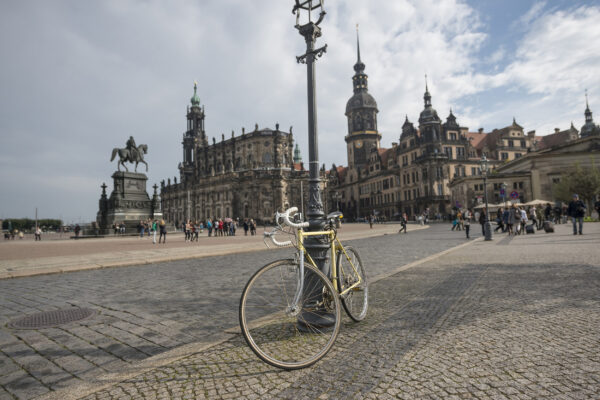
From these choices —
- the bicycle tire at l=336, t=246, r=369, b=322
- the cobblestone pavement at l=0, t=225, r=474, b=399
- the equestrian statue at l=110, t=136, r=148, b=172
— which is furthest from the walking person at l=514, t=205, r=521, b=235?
the equestrian statue at l=110, t=136, r=148, b=172

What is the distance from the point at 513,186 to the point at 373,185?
33100mm

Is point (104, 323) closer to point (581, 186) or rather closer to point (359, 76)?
point (581, 186)

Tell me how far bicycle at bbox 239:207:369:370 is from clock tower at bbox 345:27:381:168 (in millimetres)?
81661

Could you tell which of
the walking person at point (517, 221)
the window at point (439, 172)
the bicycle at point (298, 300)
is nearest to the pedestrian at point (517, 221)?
the walking person at point (517, 221)

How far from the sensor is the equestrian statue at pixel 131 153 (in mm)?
33391

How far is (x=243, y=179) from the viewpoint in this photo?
3071 inches

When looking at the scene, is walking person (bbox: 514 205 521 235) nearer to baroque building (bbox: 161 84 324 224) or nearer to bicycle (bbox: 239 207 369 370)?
bicycle (bbox: 239 207 369 370)

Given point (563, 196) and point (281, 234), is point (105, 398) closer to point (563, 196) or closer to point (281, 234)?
point (281, 234)

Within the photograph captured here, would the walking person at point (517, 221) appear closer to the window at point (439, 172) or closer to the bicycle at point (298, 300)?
the bicycle at point (298, 300)

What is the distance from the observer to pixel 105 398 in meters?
2.33

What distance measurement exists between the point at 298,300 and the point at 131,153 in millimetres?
36675

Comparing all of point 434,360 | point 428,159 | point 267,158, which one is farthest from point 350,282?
point 267,158

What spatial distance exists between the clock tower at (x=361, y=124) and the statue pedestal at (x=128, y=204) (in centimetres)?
6000

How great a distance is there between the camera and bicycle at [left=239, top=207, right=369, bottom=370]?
288 cm
